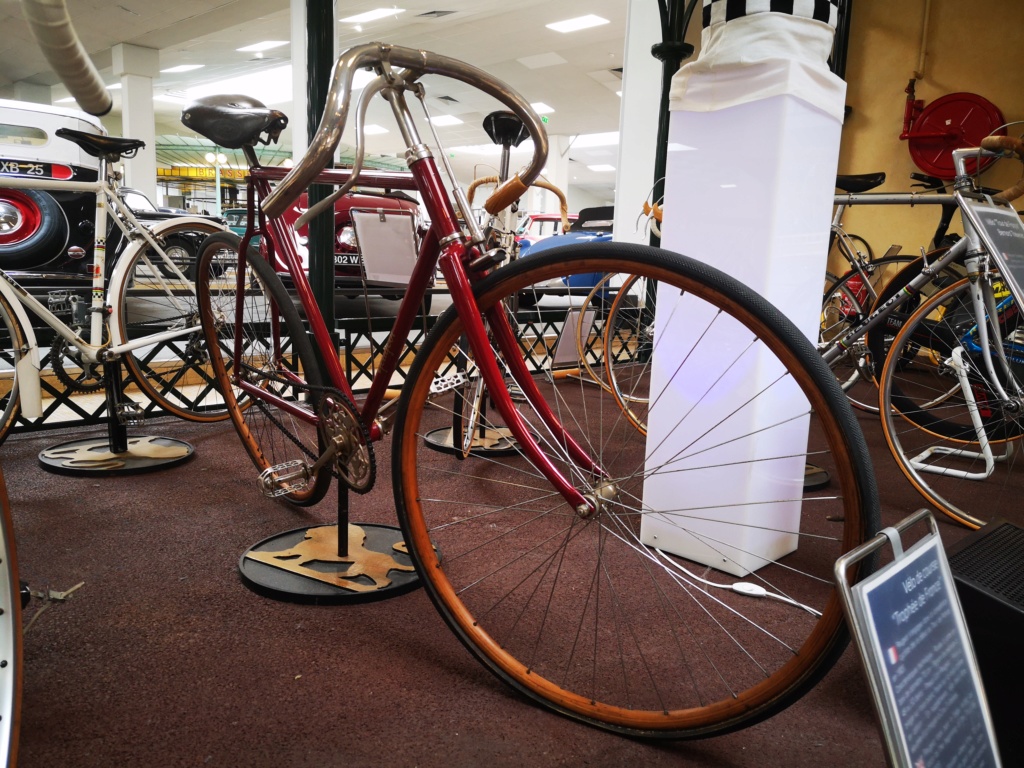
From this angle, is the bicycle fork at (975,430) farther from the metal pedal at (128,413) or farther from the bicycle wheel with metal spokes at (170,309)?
the metal pedal at (128,413)

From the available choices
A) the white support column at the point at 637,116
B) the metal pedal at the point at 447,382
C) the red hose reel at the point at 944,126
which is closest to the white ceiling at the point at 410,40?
the white support column at the point at 637,116

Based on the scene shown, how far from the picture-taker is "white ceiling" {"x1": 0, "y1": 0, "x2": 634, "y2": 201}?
812cm

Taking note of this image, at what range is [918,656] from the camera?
2.28 ft

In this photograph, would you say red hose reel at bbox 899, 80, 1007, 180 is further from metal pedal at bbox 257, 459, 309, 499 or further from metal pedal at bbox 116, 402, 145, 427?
metal pedal at bbox 116, 402, 145, 427

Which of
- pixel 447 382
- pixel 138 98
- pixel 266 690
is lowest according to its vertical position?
pixel 266 690

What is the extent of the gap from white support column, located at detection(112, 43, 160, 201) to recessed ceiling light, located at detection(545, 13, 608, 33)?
5834mm

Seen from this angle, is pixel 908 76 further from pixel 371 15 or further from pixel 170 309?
pixel 371 15

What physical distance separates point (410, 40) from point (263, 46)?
2.22 meters

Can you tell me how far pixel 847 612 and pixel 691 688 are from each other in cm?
70

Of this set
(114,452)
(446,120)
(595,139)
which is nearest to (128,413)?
(114,452)

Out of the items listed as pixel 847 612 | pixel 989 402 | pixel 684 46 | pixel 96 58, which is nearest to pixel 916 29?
pixel 684 46

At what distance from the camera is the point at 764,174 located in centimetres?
150

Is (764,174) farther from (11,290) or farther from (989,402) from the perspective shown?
(11,290)

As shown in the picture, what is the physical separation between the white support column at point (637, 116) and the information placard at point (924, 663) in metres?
4.31
